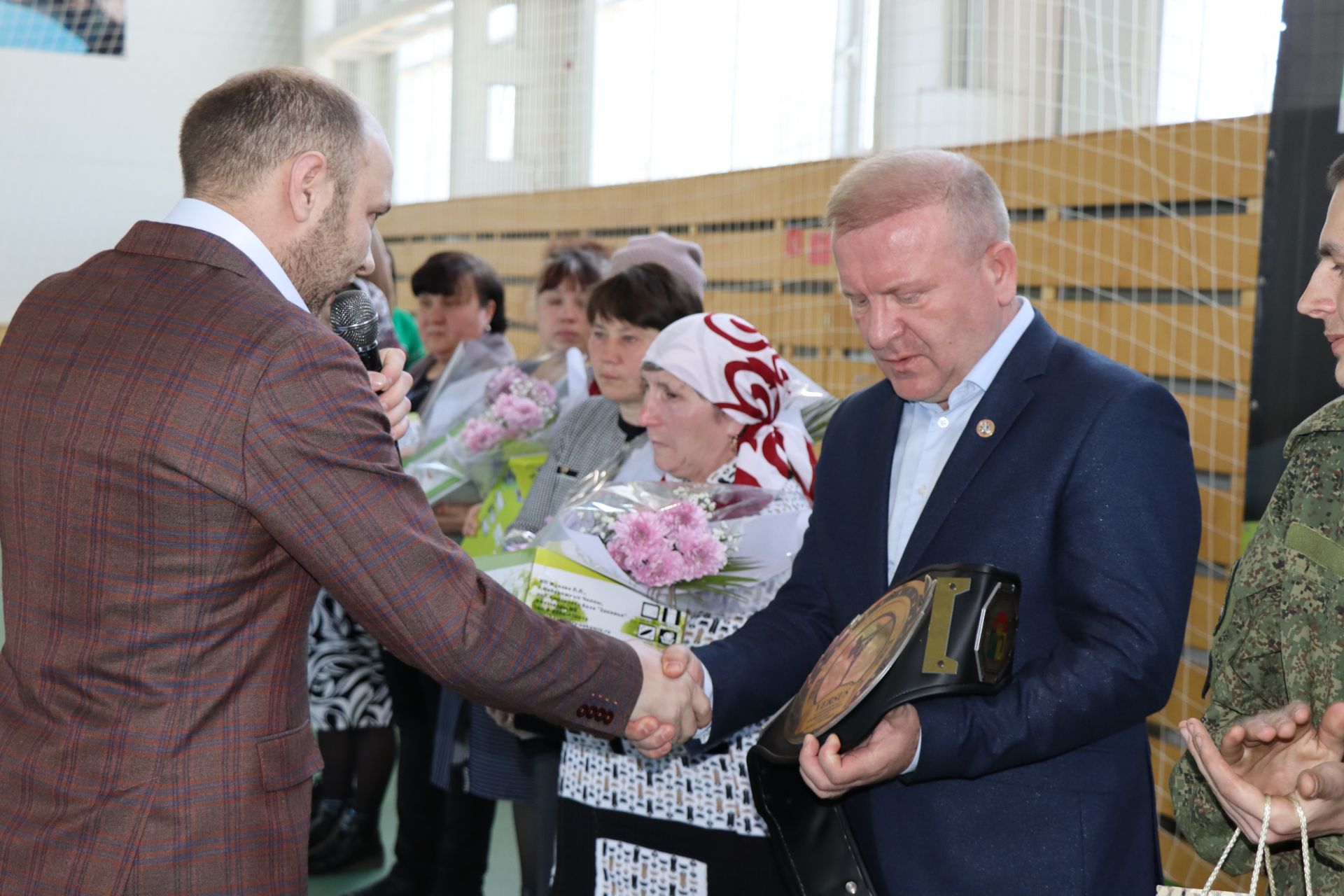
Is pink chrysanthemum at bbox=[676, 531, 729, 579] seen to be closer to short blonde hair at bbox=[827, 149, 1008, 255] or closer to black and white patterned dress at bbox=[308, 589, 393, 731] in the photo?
short blonde hair at bbox=[827, 149, 1008, 255]

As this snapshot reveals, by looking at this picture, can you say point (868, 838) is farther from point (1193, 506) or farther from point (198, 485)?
point (198, 485)

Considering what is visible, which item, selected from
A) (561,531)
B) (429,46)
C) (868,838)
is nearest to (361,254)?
(561,531)

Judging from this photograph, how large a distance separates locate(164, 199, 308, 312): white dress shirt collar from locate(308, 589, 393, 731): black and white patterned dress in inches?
98.4

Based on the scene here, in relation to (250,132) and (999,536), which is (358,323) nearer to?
(250,132)

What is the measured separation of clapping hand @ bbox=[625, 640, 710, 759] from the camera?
205 centimetres

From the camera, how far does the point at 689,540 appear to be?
7.52ft

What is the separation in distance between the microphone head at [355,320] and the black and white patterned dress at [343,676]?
213cm

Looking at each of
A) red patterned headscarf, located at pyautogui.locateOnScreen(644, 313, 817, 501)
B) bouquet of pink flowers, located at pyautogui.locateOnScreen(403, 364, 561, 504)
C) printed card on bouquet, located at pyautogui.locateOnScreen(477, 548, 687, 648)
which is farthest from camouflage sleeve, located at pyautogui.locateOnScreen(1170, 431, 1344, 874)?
bouquet of pink flowers, located at pyautogui.locateOnScreen(403, 364, 561, 504)

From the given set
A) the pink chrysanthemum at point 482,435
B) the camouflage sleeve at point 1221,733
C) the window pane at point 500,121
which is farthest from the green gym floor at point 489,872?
the window pane at point 500,121

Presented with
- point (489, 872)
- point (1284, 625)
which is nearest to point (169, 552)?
point (1284, 625)

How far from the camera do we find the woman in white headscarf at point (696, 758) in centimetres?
244

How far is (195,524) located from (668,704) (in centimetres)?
85

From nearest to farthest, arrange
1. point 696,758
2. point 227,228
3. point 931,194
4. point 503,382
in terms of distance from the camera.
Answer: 1. point 227,228
2. point 931,194
3. point 696,758
4. point 503,382

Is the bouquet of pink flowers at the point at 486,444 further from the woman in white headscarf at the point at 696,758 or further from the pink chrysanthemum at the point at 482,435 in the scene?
the woman in white headscarf at the point at 696,758
